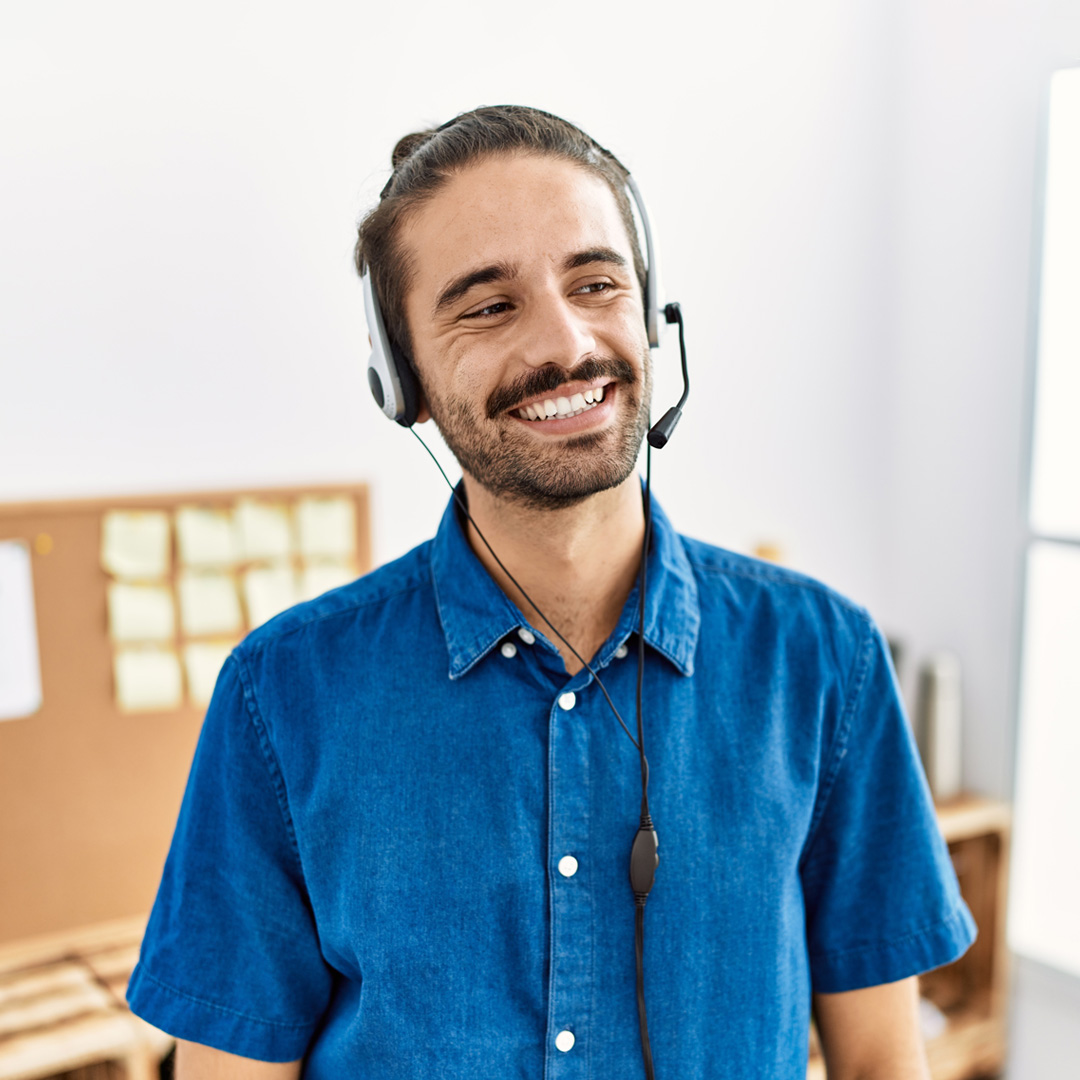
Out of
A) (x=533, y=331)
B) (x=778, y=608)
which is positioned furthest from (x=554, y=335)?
(x=778, y=608)

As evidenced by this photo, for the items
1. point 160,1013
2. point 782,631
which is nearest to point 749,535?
point 782,631

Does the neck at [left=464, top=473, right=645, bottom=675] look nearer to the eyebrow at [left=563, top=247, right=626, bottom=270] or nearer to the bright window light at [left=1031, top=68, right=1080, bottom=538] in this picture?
the eyebrow at [left=563, top=247, right=626, bottom=270]

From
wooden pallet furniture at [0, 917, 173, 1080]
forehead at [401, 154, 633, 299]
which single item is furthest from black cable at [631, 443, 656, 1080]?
wooden pallet furniture at [0, 917, 173, 1080]

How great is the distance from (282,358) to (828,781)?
1214 millimetres

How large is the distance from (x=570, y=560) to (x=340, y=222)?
108 cm

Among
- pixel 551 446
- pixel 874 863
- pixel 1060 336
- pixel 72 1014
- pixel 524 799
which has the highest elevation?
pixel 1060 336

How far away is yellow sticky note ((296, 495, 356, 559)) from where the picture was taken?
1.83m

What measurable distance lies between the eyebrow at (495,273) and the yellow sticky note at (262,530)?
0.90 meters

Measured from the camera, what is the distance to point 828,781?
3.31ft

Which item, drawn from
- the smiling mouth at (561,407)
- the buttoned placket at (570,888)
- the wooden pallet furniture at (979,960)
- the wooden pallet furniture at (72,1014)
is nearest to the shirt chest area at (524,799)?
the buttoned placket at (570,888)

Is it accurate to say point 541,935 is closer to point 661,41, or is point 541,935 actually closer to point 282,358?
point 282,358

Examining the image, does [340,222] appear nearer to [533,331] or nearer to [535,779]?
[533,331]

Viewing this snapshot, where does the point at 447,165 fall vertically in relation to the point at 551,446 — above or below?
above

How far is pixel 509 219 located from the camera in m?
0.96
